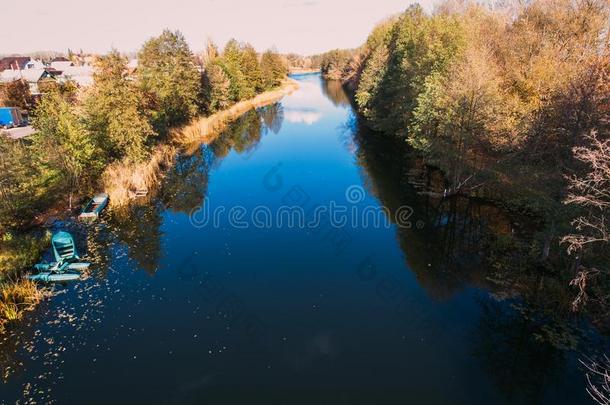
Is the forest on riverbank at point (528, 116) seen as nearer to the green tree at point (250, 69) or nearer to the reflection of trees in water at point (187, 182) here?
the reflection of trees in water at point (187, 182)

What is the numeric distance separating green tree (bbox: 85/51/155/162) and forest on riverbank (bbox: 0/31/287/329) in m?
0.08

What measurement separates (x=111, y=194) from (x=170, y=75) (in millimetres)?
28975

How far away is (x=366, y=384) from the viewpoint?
1416 centimetres

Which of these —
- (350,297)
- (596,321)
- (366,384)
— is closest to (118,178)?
(350,297)

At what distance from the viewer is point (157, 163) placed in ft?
Result: 125

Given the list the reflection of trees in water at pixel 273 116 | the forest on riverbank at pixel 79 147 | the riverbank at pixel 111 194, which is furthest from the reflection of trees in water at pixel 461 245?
the reflection of trees in water at pixel 273 116

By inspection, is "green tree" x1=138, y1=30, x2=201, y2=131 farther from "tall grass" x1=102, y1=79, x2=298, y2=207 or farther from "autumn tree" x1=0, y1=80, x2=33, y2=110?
"autumn tree" x1=0, y1=80, x2=33, y2=110

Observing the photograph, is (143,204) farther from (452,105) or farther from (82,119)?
(452,105)

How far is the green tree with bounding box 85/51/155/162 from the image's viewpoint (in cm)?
3170

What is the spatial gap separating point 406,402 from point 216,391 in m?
7.07

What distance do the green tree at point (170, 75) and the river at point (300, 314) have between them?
2455 cm

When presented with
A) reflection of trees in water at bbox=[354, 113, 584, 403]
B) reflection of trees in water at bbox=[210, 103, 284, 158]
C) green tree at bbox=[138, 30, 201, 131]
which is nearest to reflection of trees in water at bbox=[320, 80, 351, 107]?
reflection of trees in water at bbox=[210, 103, 284, 158]

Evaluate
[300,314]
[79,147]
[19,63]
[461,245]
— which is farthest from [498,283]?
[19,63]

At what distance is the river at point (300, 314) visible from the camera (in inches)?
556
